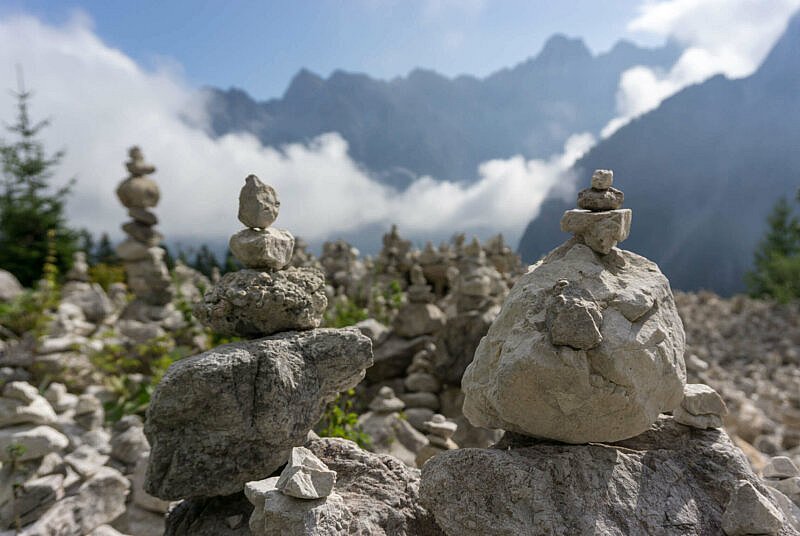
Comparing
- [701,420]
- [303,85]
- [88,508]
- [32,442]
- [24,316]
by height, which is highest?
[303,85]

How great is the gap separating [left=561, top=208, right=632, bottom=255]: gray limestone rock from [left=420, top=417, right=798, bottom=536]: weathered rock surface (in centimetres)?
116

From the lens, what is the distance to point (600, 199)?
9.32 ft

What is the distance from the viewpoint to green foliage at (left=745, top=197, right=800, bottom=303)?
18.4m

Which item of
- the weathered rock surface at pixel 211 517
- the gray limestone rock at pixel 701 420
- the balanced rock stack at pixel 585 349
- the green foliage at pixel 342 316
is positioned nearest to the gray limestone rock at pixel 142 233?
the green foliage at pixel 342 316

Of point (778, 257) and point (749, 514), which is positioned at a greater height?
point (778, 257)

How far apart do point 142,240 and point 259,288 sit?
9520 millimetres

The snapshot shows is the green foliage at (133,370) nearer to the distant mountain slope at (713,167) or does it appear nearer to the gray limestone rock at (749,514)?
the gray limestone rock at (749,514)

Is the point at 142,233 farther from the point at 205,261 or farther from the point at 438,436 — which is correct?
the point at 205,261

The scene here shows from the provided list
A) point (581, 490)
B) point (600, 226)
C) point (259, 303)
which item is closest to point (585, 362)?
point (581, 490)

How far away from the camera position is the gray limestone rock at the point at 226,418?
275 centimetres

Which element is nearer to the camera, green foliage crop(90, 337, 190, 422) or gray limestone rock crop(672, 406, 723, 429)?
gray limestone rock crop(672, 406, 723, 429)

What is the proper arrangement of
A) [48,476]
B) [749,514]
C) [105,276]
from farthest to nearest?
[105,276] → [48,476] → [749,514]

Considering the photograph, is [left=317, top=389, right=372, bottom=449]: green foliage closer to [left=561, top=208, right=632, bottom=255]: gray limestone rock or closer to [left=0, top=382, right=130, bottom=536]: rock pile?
[left=0, top=382, right=130, bottom=536]: rock pile

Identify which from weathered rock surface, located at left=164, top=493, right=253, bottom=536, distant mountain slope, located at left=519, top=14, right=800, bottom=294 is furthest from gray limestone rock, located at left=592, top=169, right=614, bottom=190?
distant mountain slope, located at left=519, top=14, right=800, bottom=294
